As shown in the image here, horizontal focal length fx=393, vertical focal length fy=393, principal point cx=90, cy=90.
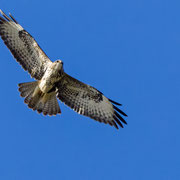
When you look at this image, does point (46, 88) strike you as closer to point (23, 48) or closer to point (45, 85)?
point (45, 85)

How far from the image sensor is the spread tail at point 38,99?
38.3 feet

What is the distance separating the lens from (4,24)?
11.8 metres

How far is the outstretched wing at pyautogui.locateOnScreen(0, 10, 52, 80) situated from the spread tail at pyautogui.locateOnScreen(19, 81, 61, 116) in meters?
0.36

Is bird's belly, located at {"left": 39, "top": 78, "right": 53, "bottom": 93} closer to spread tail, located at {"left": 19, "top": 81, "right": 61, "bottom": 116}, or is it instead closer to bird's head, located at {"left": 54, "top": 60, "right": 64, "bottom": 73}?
spread tail, located at {"left": 19, "top": 81, "right": 61, "bottom": 116}

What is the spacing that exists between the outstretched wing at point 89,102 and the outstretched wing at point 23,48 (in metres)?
0.83

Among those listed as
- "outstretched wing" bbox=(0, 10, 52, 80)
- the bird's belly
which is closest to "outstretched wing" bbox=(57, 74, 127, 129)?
the bird's belly

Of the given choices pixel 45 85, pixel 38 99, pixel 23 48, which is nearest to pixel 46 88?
pixel 45 85

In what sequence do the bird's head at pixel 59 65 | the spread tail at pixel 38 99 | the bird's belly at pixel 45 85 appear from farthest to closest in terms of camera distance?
the spread tail at pixel 38 99 < the bird's belly at pixel 45 85 < the bird's head at pixel 59 65

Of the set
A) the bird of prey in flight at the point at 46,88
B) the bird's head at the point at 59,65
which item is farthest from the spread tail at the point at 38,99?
the bird's head at the point at 59,65

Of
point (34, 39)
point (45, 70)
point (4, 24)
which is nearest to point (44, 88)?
point (45, 70)

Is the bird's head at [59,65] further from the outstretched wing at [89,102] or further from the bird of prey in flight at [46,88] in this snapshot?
the outstretched wing at [89,102]

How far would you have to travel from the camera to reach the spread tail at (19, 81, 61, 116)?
38.3ft

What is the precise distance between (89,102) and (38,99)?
1567 mm

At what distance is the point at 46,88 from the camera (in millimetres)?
11492
